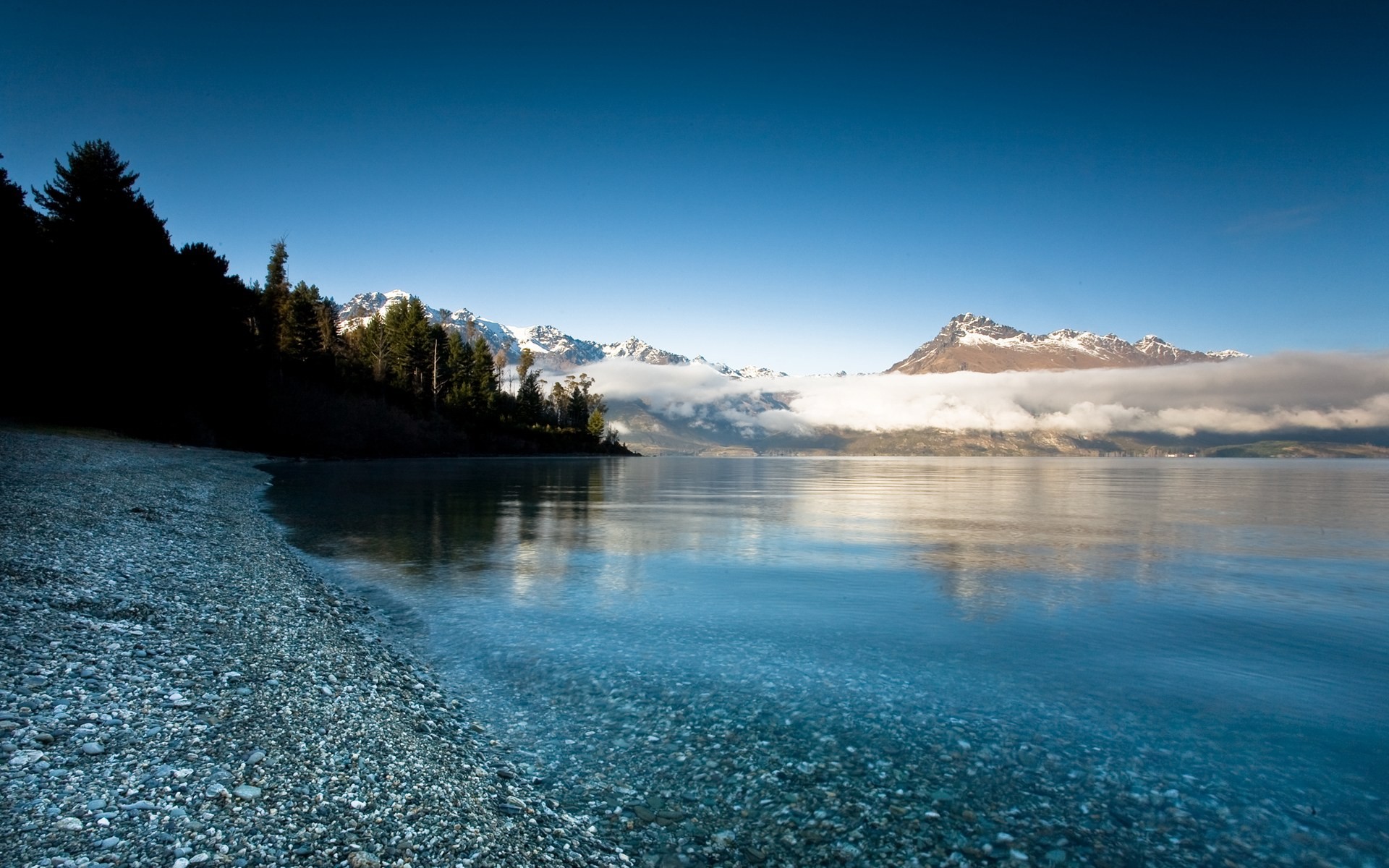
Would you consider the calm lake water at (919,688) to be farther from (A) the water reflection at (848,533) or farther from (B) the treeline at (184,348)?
(B) the treeline at (184,348)

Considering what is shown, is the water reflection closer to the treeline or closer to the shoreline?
the shoreline

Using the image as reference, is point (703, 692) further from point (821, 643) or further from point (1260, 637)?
point (1260, 637)

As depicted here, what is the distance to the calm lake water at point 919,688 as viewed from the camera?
295 inches

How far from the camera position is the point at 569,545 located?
2678cm

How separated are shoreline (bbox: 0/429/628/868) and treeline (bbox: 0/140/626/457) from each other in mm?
46941

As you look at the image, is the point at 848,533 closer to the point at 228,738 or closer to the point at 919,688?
the point at 919,688

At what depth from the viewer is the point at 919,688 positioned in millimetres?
11594

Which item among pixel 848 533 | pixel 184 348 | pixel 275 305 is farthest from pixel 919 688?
pixel 275 305

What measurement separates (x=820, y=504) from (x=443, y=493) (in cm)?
2682

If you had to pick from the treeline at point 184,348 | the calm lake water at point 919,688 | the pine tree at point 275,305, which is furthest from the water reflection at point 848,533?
the pine tree at point 275,305

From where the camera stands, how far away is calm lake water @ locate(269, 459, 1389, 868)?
24.6ft

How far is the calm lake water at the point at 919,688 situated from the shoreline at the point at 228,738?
0.90 m

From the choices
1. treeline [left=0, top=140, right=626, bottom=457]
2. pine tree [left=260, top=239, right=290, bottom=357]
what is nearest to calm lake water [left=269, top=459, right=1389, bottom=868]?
treeline [left=0, top=140, right=626, bottom=457]

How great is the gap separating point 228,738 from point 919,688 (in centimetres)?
994
